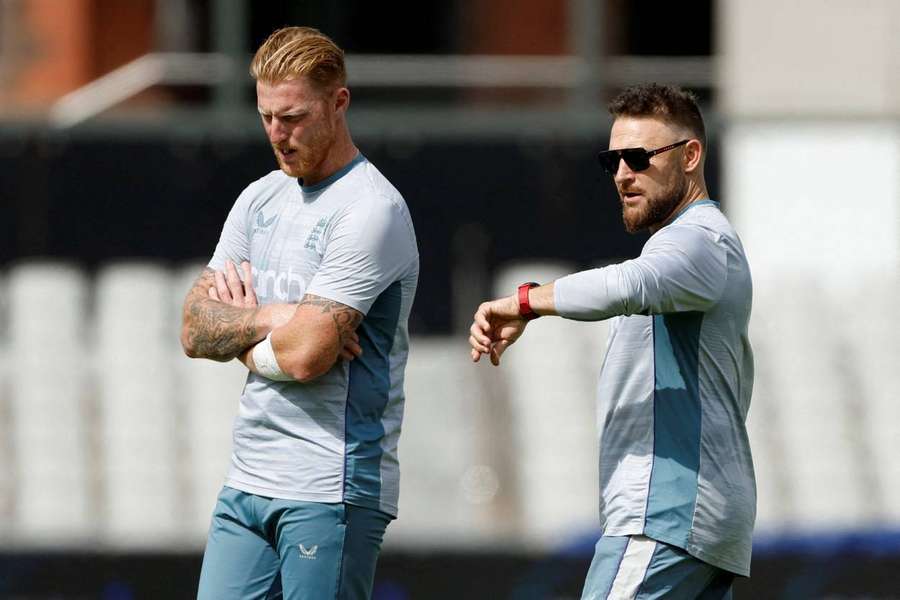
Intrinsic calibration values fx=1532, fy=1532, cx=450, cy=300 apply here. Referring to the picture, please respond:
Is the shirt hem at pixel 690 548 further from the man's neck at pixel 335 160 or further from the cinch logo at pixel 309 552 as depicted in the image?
the man's neck at pixel 335 160

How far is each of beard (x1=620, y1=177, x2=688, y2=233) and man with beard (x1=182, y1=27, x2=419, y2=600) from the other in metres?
0.52

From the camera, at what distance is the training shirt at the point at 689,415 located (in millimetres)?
3369

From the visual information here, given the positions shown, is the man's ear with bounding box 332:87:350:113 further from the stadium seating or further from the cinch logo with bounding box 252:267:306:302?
the stadium seating

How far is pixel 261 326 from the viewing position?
3.52m

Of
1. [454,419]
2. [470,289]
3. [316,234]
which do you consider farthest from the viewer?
[470,289]

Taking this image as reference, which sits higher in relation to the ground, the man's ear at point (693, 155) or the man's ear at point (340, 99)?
the man's ear at point (340, 99)

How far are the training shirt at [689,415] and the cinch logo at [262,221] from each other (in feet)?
2.55

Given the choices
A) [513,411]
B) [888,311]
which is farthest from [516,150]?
[888,311]

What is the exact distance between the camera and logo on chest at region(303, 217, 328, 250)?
3.51m

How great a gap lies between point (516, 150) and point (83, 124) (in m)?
2.56

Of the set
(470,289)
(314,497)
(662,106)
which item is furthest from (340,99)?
(470,289)

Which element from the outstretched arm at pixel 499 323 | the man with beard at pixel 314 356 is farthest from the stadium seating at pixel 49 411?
the outstretched arm at pixel 499 323

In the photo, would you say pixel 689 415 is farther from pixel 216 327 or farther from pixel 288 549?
pixel 216 327

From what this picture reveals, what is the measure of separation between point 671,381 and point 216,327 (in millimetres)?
1066
